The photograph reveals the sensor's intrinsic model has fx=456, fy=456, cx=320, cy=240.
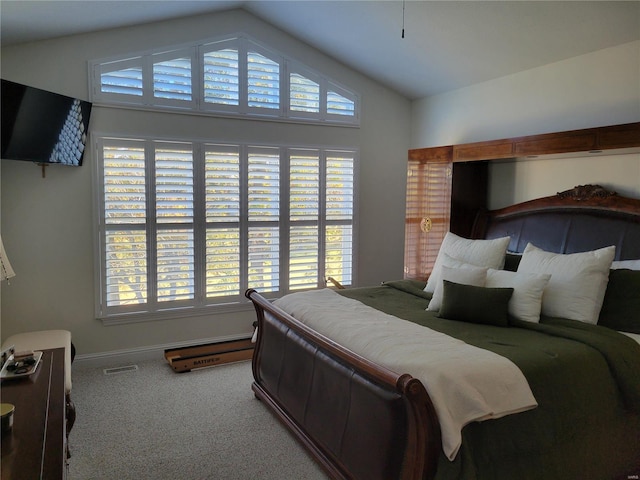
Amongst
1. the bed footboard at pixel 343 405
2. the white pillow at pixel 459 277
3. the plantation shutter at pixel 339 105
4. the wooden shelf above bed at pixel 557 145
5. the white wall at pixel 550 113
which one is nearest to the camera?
the bed footboard at pixel 343 405

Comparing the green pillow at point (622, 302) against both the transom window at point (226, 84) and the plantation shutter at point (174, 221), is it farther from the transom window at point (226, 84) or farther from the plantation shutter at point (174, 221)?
the plantation shutter at point (174, 221)

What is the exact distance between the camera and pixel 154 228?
13.1 feet

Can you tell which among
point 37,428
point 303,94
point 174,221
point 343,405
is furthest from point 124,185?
point 343,405

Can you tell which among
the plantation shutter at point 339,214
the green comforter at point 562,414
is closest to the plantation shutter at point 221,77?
the plantation shutter at point 339,214

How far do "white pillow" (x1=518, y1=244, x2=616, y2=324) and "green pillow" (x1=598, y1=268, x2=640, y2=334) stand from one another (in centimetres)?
7

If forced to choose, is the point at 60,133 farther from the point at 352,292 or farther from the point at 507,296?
the point at 507,296

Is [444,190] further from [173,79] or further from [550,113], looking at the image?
[173,79]

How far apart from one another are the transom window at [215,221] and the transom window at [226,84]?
0.36 metres

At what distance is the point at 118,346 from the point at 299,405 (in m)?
2.10

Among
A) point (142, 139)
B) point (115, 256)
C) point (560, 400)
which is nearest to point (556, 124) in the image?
point (560, 400)

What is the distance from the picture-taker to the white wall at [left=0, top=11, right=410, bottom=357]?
3572 millimetres

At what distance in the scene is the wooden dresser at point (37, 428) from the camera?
139 cm

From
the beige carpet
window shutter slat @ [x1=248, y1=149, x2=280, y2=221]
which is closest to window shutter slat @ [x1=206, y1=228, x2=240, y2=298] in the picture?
window shutter slat @ [x1=248, y1=149, x2=280, y2=221]

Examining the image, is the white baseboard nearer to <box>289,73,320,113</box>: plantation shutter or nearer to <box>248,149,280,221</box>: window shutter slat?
<box>248,149,280,221</box>: window shutter slat
